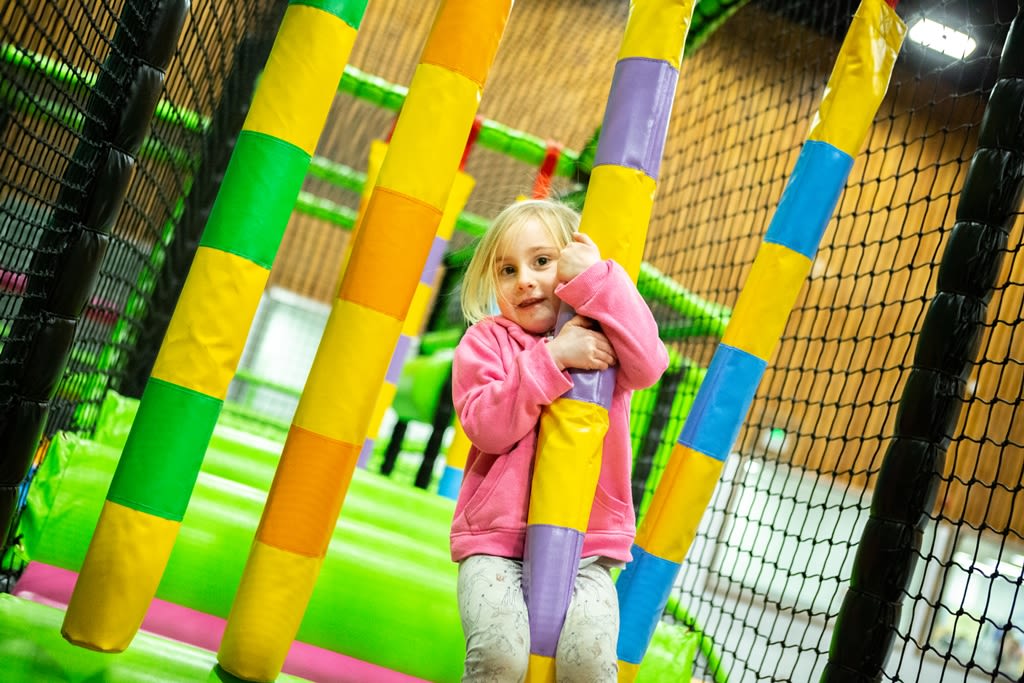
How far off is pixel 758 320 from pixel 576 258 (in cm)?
43

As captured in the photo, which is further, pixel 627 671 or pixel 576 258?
pixel 627 671

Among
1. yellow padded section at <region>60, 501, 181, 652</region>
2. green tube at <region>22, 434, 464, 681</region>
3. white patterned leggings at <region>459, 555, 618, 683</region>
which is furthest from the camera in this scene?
green tube at <region>22, 434, 464, 681</region>

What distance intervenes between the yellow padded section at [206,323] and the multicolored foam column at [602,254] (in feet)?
1.19

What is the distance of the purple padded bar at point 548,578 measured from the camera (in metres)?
0.78

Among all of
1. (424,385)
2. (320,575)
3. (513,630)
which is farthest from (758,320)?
(424,385)

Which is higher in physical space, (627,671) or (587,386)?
(587,386)

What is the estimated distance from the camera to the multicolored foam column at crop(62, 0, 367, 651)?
888 mm

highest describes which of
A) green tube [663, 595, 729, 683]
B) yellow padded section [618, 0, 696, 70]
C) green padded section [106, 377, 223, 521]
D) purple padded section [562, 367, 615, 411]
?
yellow padded section [618, 0, 696, 70]

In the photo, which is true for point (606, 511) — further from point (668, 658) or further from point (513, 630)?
point (668, 658)

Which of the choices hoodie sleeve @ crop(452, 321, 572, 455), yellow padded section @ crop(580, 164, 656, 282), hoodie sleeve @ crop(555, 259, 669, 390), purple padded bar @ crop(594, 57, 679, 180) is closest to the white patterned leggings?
hoodie sleeve @ crop(452, 321, 572, 455)

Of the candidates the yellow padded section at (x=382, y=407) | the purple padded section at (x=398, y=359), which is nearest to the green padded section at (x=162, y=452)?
the yellow padded section at (x=382, y=407)

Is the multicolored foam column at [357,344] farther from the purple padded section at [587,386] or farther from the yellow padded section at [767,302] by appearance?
the yellow padded section at [767,302]

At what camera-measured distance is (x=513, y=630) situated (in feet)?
2.55

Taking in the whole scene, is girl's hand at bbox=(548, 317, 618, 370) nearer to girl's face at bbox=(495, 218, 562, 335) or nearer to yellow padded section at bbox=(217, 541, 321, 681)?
girl's face at bbox=(495, 218, 562, 335)
